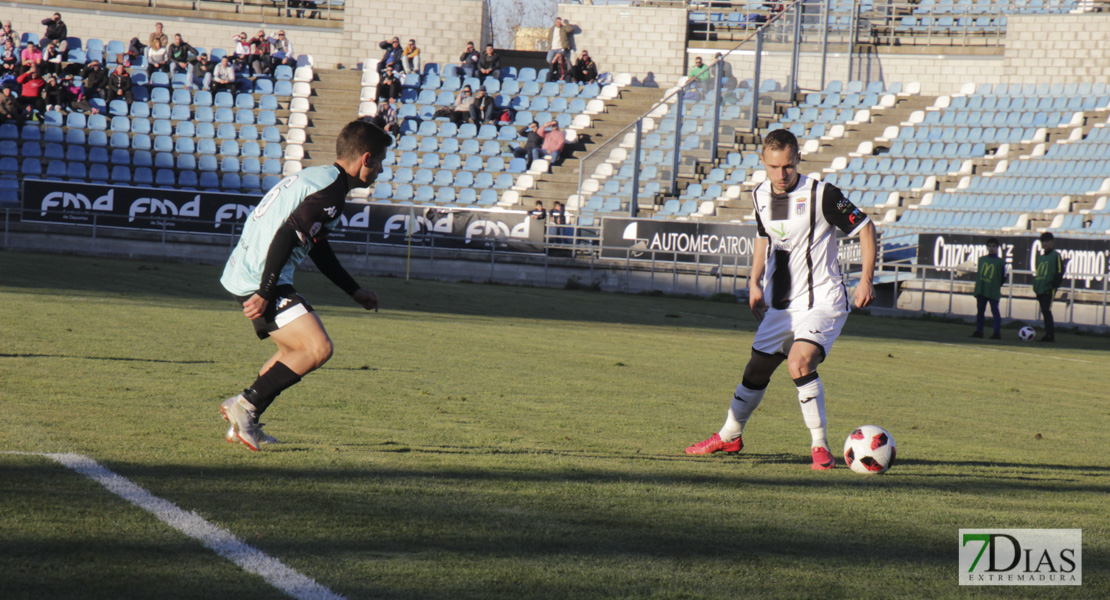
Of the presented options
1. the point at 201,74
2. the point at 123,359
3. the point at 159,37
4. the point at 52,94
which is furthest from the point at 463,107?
the point at 123,359

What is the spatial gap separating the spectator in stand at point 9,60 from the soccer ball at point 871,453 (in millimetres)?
34063

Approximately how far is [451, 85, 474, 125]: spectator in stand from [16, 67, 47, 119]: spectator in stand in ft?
39.6

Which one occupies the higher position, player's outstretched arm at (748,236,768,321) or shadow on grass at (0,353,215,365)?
player's outstretched arm at (748,236,768,321)

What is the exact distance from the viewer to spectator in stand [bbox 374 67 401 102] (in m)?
35.0

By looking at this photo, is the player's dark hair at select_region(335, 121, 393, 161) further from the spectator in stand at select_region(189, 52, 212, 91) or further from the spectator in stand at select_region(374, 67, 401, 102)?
the spectator in stand at select_region(189, 52, 212, 91)

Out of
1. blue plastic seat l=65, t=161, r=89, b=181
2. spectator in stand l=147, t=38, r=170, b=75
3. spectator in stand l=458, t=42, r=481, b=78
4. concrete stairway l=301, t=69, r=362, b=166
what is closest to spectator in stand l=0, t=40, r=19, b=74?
spectator in stand l=147, t=38, r=170, b=75

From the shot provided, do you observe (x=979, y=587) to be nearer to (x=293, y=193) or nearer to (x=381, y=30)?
(x=293, y=193)

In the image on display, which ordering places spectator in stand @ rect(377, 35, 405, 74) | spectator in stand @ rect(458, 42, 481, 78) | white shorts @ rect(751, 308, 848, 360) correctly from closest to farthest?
white shorts @ rect(751, 308, 848, 360) < spectator in stand @ rect(377, 35, 405, 74) < spectator in stand @ rect(458, 42, 481, 78)

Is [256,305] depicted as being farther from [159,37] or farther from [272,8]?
[272,8]

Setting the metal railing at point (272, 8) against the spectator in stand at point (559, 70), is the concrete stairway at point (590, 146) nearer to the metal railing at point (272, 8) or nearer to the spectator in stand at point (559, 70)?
the spectator in stand at point (559, 70)

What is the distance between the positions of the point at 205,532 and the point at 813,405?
12.3ft

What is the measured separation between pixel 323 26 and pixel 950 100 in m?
21.3

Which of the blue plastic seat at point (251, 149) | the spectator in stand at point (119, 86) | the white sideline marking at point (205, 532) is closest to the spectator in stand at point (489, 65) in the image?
the blue plastic seat at point (251, 149)

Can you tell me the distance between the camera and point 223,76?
116 feet
